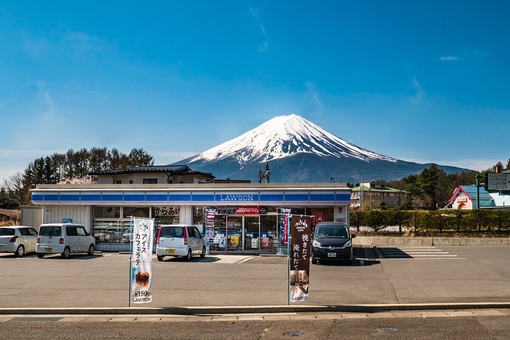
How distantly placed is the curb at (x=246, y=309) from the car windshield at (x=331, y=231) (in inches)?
403

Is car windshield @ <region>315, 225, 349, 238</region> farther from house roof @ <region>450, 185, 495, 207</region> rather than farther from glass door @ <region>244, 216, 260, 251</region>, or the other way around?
house roof @ <region>450, 185, 495, 207</region>

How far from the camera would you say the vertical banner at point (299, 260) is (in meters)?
10.3

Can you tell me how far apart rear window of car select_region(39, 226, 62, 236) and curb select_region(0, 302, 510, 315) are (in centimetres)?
1270

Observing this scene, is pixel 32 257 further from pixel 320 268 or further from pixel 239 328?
pixel 239 328

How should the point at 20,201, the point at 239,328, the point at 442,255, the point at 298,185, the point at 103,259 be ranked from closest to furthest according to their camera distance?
the point at 239,328 → the point at 103,259 → the point at 442,255 → the point at 298,185 → the point at 20,201

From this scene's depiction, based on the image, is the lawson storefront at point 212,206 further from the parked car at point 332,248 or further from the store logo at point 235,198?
the parked car at point 332,248

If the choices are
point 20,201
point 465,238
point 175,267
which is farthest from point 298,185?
point 20,201

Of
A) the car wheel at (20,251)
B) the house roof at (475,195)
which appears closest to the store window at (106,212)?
the car wheel at (20,251)

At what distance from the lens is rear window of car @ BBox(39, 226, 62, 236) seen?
2214 cm

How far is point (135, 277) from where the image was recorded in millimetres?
10156

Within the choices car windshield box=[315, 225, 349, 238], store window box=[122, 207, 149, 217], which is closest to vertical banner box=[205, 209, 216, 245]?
store window box=[122, 207, 149, 217]

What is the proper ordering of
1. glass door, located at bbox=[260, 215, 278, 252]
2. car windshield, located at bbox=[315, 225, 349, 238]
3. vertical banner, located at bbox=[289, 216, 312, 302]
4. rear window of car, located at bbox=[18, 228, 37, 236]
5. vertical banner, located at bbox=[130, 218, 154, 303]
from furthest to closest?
glass door, located at bbox=[260, 215, 278, 252]
rear window of car, located at bbox=[18, 228, 37, 236]
car windshield, located at bbox=[315, 225, 349, 238]
vertical banner, located at bbox=[289, 216, 312, 302]
vertical banner, located at bbox=[130, 218, 154, 303]

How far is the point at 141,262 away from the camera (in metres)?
10.3

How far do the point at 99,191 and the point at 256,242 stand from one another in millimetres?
9108
